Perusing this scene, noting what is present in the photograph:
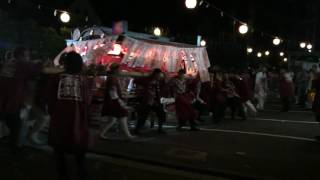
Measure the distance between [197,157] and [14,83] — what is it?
3.70m

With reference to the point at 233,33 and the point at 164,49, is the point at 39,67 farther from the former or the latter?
the point at 233,33

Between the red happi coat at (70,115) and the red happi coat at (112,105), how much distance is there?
14.4 feet

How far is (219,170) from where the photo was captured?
8.66 meters

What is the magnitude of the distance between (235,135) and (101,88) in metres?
3.70

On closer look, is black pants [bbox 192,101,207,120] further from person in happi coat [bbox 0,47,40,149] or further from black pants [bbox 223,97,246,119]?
person in happi coat [bbox 0,47,40,149]

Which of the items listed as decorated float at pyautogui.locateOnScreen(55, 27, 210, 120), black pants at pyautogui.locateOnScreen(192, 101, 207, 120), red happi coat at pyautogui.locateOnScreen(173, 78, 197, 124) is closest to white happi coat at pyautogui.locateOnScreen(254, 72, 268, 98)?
decorated float at pyautogui.locateOnScreen(55, 27, 210, 120)

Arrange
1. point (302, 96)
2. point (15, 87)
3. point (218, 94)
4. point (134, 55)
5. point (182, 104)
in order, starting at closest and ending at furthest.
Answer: point (15, 87), point (182, 104), point (134, 55), point (218, 94), point (302, 96)

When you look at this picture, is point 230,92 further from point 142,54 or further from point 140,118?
point 140,118

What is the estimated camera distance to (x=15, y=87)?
9.35 m

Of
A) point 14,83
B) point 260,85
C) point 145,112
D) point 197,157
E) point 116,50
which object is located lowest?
point 197,157

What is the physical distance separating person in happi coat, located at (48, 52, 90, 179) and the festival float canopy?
783cm

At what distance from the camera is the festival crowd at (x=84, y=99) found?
672cm

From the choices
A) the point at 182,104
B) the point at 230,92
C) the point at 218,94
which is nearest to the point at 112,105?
the point at 182,104

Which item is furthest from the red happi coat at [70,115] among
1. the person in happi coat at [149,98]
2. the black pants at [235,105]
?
the black pants at [235,105]
